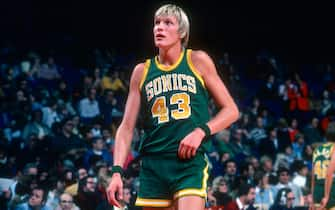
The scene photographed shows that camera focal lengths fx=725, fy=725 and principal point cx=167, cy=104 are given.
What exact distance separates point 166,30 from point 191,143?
0.69m

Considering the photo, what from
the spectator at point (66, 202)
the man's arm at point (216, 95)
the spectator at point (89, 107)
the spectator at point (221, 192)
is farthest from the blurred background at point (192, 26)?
the man's arm at point (216, 95)

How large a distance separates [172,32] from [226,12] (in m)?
13.9

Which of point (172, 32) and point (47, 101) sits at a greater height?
point (47, 101)

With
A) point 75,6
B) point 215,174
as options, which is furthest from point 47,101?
point 75,6

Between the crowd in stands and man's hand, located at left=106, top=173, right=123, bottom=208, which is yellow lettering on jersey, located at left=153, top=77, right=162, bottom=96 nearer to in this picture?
man's hand, located at left=106, top=173, right=123, bottom=208

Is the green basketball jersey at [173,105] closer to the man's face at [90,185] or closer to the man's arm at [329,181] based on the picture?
the man's arm at [329,181]

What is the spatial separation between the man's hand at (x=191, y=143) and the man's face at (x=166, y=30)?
1.84 ft

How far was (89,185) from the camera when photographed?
8750 millimetres

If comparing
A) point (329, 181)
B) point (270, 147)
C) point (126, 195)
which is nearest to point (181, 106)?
point (329, 181)

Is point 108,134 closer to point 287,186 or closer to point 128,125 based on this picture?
point 287,186

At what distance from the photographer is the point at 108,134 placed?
1127 centimetres

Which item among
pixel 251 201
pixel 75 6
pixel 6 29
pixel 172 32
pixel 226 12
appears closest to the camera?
pixel 172 32

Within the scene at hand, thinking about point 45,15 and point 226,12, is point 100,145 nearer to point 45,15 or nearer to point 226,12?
point 45,15

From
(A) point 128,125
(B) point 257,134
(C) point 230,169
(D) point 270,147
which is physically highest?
(B) point 257,134
